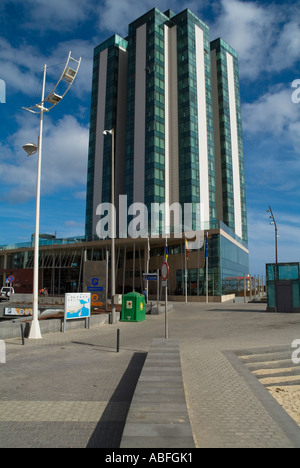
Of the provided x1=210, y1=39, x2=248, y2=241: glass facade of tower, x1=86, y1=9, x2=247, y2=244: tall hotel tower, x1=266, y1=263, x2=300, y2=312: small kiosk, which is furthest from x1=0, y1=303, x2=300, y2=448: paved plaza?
x1=210, y1=39, x2=248, y2=241: glass facade of tower

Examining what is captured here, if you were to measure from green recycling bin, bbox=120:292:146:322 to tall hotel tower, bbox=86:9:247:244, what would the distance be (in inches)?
1280

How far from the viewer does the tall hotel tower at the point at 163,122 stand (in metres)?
63.2

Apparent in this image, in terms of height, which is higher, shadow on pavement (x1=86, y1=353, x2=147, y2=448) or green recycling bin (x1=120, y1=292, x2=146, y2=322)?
green recycling bin (x1=120, y1=292, x2=146, y2=322)

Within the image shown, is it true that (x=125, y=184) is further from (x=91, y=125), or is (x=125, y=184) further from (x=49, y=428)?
(x=49, y=428)

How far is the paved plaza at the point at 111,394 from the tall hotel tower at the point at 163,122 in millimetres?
42724

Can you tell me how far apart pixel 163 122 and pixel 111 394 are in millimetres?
62267

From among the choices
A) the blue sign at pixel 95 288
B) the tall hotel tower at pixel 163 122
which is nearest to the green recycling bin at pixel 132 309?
the blue sign at pixel 95 288

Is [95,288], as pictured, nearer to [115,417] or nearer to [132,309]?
[132,309]

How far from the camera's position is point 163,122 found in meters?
64.6

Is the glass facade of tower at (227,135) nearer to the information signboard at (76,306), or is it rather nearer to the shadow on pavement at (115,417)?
the information signboard at (76,306)

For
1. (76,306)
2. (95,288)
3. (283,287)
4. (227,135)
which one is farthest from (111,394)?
(227,135)

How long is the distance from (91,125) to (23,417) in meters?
76.2

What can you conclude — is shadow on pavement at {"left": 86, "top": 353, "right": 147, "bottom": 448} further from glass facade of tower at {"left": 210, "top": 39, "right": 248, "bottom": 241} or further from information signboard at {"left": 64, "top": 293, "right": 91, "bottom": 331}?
glass facade of tower at {"left": 210, "top": 39, "right": 248, "bottom": 241}

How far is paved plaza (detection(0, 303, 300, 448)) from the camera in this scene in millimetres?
5289
